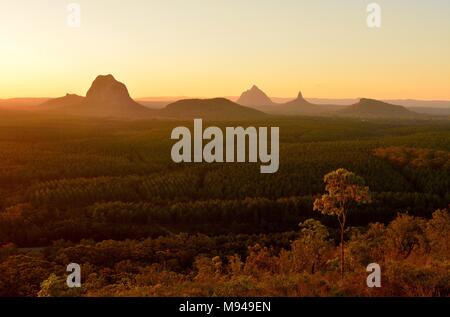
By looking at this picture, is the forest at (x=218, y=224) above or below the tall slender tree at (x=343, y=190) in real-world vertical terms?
below

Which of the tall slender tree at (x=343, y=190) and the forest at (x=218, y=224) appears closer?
the forest at (x=218, y=224)

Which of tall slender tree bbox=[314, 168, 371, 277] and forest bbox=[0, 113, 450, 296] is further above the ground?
tall slender tree bbox=[314, 168, 371, 277]

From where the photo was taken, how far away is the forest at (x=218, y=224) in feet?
55.2

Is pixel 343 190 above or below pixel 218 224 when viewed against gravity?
above

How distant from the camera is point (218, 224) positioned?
61.0 meters

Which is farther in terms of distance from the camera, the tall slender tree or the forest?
the tall slender tree

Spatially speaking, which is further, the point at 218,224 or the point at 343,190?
the point at 218,224

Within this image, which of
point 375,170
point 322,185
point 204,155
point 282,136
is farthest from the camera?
point 282,136

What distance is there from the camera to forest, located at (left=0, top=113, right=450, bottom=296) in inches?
663
